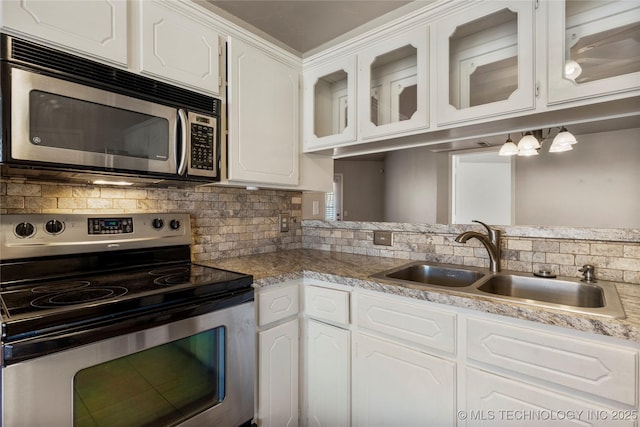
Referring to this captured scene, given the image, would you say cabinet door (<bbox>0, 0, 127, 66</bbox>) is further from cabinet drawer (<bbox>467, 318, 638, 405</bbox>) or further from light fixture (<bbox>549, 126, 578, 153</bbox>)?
light fixture (<bbox>549, 126, 578, 153</bbox>)

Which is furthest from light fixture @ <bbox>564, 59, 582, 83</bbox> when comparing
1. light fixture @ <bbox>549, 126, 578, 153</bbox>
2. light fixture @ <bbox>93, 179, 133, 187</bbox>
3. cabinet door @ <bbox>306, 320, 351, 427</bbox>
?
light fixture @ <bbox>93, 179, 133, 187</bbox>

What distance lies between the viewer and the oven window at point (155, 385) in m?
0.89

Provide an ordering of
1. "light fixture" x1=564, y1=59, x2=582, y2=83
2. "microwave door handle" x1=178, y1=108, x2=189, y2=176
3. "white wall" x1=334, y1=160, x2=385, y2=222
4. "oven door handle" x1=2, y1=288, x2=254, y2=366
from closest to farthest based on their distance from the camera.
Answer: "oven door handle" x1=2, y1=288, x2=254, y2=366, "light fixture" x1=564, y1=59, x2=582, y2=83, "microwave door handle" x1=178, y1=108, x2=189, y2=176, "white wall" x1=334, y1=160, x2=385, y2=222

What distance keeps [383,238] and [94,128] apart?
155 cm

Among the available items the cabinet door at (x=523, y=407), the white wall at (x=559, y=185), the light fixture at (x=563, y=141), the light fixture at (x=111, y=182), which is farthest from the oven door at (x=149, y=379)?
the light fixture at (x=563, y=141)

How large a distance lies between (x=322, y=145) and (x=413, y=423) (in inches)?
57.7

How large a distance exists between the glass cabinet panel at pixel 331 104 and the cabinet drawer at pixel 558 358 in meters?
1.27

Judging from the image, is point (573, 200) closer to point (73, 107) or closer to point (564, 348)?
point (564, 348)

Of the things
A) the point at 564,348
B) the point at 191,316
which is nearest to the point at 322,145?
the point at 191,316

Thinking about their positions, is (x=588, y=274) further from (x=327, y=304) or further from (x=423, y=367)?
(x=327, y=304)

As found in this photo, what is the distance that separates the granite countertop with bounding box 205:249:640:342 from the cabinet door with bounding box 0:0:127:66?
1.05 m

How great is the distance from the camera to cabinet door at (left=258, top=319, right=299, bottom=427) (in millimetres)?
1377

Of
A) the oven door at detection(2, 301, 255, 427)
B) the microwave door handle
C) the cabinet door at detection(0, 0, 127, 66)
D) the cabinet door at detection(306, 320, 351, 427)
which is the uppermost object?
the cabinet door at detection(0, 0, 127, 66)

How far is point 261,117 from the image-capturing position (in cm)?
169
